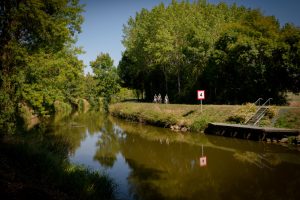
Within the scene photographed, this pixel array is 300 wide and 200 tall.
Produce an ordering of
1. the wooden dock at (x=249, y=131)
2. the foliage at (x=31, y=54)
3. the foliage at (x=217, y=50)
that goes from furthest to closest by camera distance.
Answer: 1. the foliage at (x=217, y=50)
2. the wooden dock at (x=249, y=131)
3. the foliage at (x=31, y=54)

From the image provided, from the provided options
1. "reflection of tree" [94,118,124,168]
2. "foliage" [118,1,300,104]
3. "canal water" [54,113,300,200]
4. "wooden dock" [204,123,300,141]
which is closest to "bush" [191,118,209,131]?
"wooden dock" [204,123,300,141]

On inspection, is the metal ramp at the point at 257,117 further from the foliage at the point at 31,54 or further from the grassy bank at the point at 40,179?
the grassy bank at the point at 40,179

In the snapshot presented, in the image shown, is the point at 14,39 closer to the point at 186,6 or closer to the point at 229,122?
the point at 229,122

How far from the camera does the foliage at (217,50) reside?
116 feet

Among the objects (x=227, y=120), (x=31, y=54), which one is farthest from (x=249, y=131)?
(x=31, y=54)

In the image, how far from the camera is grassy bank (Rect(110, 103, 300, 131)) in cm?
2644

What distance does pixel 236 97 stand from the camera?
4262cm

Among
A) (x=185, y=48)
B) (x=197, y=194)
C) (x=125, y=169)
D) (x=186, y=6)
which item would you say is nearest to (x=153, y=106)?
(x=185, y=48)

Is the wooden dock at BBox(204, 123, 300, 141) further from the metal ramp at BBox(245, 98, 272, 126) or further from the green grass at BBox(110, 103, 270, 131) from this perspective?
the green grass at BBox(110, 103, 270, 131)

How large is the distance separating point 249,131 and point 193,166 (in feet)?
34.8

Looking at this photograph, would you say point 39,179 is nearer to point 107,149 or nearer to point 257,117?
point 107,149

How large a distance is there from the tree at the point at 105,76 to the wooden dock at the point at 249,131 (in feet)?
150

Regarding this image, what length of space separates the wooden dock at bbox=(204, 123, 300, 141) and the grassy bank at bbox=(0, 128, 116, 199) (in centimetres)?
1566

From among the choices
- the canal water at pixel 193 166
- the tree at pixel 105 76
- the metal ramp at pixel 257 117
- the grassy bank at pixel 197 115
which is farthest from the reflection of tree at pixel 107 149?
the tree at pixel 105 76
